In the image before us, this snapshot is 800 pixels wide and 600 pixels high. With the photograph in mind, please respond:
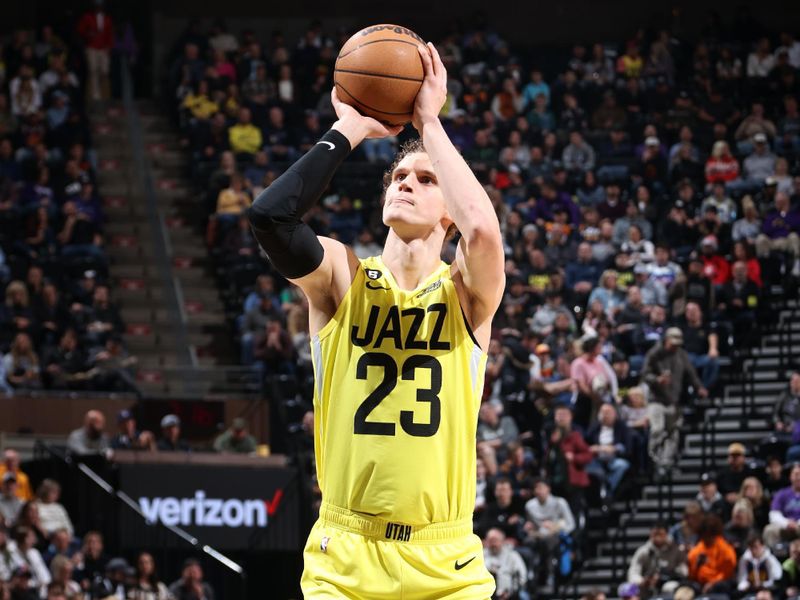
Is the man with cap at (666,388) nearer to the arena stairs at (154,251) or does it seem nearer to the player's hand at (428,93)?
the arena stairs at (154,251)

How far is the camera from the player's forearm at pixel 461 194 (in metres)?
4.74

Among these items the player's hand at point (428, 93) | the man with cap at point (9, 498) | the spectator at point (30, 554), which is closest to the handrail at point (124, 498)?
the man with cap at point (9, 498)

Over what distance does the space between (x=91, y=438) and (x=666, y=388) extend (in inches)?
243

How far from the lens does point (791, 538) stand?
1379 cm

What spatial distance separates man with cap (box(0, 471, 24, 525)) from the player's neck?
9.59m

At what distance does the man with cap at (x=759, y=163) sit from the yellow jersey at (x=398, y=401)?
16.3 metres

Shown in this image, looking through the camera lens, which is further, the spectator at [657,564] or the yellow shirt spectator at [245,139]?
the yellow shirt spectator at [245,139]

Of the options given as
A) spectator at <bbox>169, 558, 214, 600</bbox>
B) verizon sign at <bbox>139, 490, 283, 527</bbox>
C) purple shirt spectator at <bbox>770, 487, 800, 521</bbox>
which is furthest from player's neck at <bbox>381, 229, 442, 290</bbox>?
verizon sign at <bbox>139, 490, 283, 527</bbox>

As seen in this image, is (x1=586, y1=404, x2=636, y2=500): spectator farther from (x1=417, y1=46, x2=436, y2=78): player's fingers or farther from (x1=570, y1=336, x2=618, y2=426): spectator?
(x1=417, y1=46, x2=436, y2=78): player's fingers

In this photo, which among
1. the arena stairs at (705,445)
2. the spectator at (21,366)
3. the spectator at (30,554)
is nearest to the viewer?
the spectator at (30,554)

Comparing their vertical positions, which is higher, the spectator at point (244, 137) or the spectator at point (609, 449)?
the spectator at point (244, 137)

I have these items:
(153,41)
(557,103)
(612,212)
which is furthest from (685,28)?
(153,41)

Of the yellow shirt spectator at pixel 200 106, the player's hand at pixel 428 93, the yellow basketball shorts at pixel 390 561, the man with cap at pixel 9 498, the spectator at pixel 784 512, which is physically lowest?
the spectator at pixel 784 512

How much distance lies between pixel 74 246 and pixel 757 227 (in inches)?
339
